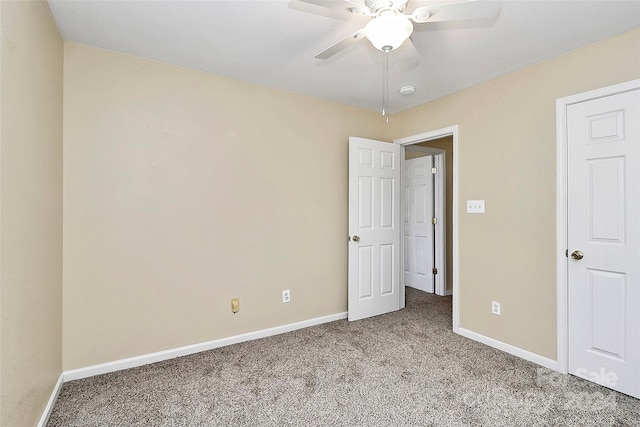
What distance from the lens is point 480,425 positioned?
1.78m

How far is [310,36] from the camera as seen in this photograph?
2.18 meters

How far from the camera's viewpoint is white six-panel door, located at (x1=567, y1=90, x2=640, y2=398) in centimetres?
206

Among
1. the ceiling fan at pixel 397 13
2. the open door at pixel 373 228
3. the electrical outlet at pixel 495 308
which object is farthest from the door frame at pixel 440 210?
the ceiling fan at pixel 397 13

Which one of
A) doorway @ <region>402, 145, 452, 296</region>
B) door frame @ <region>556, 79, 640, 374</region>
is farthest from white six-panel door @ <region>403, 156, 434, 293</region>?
door frame @ <region>556, 79, 640, 374</region>

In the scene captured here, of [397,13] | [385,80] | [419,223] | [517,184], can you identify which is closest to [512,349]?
[517,184]

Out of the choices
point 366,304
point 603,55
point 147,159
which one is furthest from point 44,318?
point 603,55

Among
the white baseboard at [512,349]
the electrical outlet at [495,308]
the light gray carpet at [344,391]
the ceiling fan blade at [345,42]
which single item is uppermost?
the ceiling fan blade at [345,42]

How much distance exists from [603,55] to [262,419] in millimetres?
3238

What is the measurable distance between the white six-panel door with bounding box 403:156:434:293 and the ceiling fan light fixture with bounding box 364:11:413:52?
3.15 m

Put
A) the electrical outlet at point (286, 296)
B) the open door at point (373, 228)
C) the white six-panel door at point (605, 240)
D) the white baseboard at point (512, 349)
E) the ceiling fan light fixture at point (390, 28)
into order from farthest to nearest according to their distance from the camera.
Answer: the open door at point (373, 228) → the electrical outlet at point (286, 296) → the white baseboard at point (512, 349) → the white six-panel door at point (605, 240) → the ceiling fan light fixture at point (390, 28)

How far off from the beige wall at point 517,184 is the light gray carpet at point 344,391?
385 millimetres

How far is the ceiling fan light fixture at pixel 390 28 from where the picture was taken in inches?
61.0

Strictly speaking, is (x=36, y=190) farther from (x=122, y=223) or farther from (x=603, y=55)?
(x=603, y=55)

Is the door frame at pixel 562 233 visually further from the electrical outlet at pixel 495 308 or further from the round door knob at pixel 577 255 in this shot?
the electrical outlet at pixel 495 308
